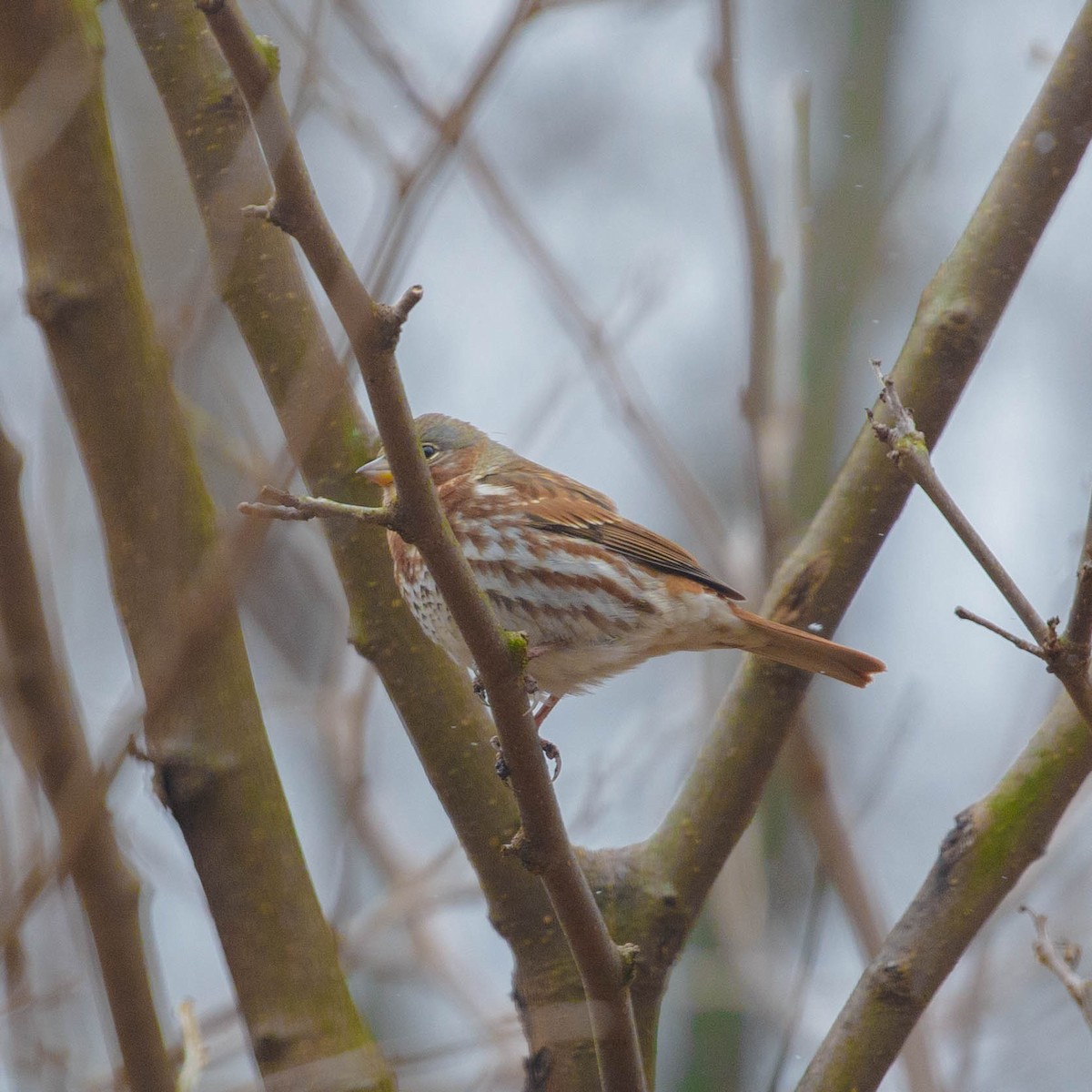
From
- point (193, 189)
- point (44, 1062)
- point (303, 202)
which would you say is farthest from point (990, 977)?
point (303, 202)

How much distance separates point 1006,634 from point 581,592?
1.93m

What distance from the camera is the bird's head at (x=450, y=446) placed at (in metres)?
4.68

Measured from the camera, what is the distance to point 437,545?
7.61ft

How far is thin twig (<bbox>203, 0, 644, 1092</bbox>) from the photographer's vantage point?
6.59 ft

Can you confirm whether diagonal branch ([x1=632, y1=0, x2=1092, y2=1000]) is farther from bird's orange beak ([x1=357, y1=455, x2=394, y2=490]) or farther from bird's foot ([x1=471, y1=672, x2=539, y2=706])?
bird's orange beak ([x1=357, y1=455, x2=394, y2=490])

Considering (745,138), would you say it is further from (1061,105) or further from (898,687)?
(898,687)

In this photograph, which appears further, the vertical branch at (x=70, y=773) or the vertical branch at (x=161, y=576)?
the vertical branch at (x=161, y=576)

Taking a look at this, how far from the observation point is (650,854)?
366 cm

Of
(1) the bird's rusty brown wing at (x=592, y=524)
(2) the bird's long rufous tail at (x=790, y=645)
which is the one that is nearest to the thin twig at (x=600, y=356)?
(1) the bird's rusty brown wing at (x=592, y=524)

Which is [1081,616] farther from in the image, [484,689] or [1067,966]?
[484,689]

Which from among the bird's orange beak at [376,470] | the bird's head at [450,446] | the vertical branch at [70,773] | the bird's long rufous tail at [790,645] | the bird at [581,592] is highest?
the bird's head at [450,446]

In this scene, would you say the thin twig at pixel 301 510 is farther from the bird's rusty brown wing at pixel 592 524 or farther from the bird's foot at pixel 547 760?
the bird's rusty brown wing at pixel 592 524

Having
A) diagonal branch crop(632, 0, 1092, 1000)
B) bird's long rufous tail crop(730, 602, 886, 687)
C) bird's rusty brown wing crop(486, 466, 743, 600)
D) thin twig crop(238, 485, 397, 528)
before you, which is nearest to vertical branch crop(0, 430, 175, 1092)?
thin twig crop(238, 485, 397, 528)

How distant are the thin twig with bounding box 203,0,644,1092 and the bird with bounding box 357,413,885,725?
4.30ft
